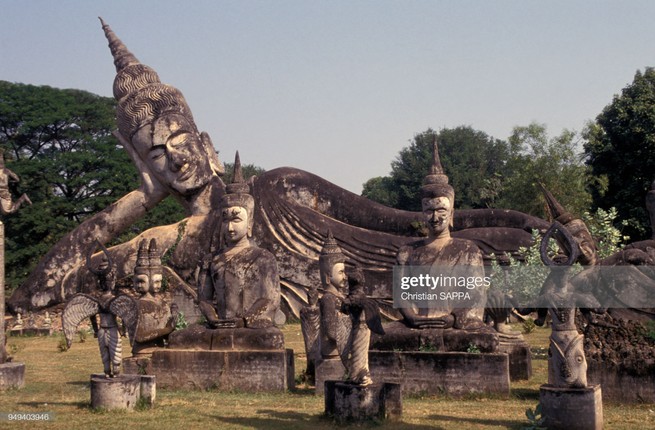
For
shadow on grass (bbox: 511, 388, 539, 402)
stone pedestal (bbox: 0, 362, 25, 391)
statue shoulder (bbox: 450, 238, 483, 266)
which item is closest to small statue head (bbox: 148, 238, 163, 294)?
stone pedestal (bbox: 0, 362, 25, 391)

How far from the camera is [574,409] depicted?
8438 mm

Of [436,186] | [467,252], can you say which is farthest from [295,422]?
[436,186]

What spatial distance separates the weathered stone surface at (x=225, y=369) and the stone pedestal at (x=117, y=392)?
184cm

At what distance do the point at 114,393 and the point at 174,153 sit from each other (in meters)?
11.5

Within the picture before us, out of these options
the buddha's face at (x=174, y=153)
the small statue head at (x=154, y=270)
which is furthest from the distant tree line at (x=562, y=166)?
the buddha's face at (x=174, y=153)

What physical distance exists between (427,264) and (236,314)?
273cm

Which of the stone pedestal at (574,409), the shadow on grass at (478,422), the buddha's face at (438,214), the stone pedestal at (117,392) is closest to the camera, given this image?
the stone pedestal at (574,409)

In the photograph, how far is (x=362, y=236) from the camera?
2062 cm

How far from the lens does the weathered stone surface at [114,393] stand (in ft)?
32.6

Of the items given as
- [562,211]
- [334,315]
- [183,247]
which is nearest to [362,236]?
[183,247]

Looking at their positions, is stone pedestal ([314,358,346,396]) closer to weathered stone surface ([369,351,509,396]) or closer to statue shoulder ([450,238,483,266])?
weathered stone surface ([369,351,509,396])

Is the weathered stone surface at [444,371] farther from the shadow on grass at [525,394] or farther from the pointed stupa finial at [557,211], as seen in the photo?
the pointed stupa finial at [557,211]

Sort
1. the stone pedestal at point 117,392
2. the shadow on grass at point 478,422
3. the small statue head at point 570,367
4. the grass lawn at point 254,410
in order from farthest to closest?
the stone pedestal at point 117,392 < the grass lawn at point 254,410 < the shadow on grass at point 478,422 < the small statue head at point 570,367

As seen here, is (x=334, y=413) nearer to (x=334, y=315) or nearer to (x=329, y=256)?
(x=334, y=315)
